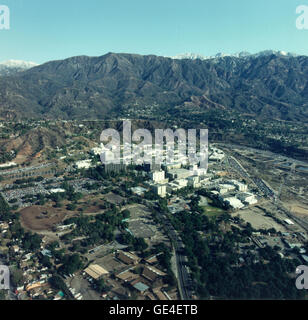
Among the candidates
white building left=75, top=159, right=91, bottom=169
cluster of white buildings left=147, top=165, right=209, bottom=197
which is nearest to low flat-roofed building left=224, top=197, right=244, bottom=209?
cluster of white buildings left=147, top=165, right=209, bottom=197

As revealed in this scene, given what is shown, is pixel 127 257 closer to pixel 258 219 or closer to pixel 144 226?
pixel 144 226

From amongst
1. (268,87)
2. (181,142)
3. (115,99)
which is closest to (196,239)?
(181,142)

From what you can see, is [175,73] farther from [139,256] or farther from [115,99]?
[139,256]

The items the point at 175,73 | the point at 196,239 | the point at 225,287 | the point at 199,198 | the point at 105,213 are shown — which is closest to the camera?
the point at 225,287

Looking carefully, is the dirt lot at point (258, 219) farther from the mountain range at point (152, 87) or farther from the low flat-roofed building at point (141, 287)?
the mountain range at point (152, 87)

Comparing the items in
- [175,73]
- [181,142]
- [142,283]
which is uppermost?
[175,73]
